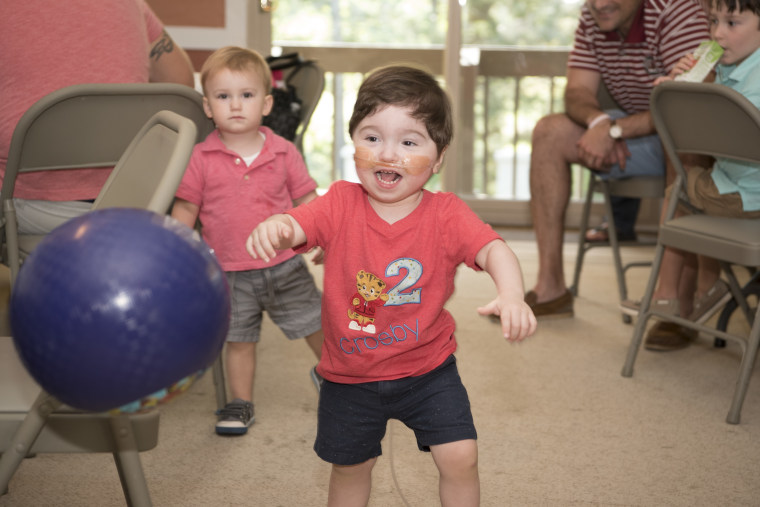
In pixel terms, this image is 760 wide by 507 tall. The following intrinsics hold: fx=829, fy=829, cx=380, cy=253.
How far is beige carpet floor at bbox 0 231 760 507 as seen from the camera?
1.81 metres

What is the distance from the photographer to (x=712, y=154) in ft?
7.66

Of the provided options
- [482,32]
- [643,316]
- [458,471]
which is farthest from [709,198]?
[482,32]

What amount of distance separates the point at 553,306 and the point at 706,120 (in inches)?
44.1

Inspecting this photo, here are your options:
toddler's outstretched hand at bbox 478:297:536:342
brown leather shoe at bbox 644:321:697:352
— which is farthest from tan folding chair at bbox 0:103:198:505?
brown leather shoe at bbox 644:321:697:352

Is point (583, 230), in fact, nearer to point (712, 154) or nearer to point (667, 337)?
point (667, 337)

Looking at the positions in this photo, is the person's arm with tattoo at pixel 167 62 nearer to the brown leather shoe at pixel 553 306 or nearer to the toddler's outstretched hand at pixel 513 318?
the brown leather shoe at pixel 553 306

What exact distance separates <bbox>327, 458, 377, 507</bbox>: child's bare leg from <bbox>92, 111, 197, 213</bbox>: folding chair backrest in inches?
22.8

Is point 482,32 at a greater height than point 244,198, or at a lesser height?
greater

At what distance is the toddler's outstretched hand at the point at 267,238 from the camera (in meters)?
1.21

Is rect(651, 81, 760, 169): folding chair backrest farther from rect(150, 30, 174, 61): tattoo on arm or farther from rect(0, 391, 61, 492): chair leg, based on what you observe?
rect(0, 391, 61, 492): chair leg

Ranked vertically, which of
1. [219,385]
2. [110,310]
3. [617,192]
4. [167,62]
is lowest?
[219,385]

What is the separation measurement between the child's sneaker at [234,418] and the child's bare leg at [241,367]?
0.05 m

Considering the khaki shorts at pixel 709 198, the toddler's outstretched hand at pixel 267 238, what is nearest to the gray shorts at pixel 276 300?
the toddler's outstretched hand at pixel 267 238

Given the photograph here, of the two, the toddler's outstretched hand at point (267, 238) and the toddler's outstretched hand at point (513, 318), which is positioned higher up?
the toddler's outstretched hand at point (267, 238)
